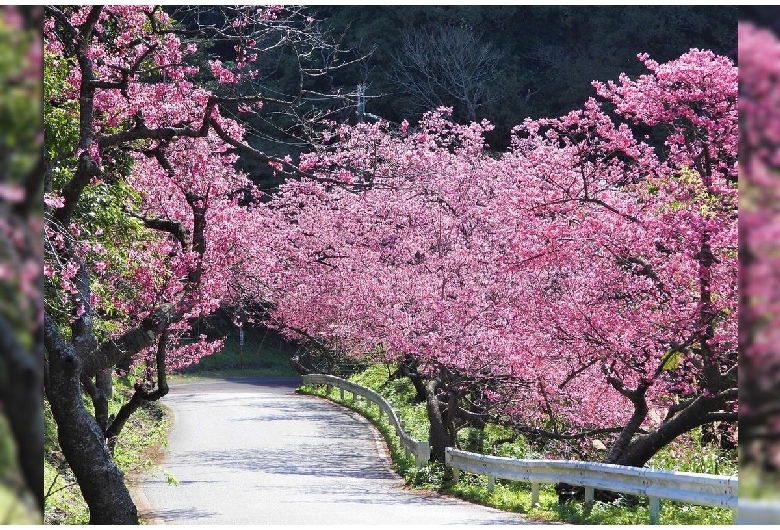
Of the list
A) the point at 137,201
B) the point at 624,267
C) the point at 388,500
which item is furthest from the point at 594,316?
the point at 137,201

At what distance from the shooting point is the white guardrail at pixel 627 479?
7.80m

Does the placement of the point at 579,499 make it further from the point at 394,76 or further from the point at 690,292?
the point at 394,76

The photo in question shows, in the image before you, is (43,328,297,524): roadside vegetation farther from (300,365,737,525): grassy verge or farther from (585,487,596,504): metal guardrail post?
(585,487,596,504): metal guardrail post

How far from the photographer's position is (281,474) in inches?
613

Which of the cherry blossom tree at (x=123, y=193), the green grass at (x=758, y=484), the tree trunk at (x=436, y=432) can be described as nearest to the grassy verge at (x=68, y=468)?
the cherry blossom tree at (x=123, y=193)

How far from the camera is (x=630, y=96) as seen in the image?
10.8 metres

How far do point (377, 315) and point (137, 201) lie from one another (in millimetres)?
6776

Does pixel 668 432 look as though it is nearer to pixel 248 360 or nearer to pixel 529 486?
pixel 529 486

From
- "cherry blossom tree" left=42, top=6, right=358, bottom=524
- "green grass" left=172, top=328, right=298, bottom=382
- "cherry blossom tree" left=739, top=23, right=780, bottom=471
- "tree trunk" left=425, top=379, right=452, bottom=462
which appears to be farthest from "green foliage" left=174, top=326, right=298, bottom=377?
"cherry blossom tree" left=739, top=23, right=780, bottom=471

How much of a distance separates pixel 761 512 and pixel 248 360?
138ft

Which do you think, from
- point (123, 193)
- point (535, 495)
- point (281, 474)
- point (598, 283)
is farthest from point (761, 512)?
point (281, 474)

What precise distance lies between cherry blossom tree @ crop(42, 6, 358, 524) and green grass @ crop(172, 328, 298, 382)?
2814cm

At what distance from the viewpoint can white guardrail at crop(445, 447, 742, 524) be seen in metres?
7.80

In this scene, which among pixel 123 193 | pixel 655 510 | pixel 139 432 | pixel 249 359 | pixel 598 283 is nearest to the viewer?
pixel 655 510
